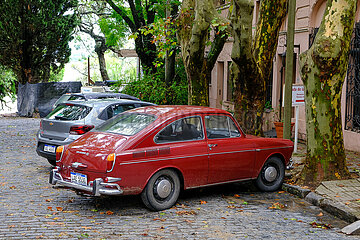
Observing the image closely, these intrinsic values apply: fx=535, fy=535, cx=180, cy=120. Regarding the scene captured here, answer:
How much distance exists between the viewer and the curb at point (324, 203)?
8.19 meters

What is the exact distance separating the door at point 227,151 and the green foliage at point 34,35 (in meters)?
25.5

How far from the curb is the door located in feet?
3.22

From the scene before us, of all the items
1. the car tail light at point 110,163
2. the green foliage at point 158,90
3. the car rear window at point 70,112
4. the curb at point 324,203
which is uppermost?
the green foliage at point 158,90

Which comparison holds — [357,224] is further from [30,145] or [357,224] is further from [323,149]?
[30,145]

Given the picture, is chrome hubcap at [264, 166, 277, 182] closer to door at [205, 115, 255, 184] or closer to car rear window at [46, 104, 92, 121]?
door at [205, 115, 255, 184]

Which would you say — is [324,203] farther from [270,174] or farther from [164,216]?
[164,216]

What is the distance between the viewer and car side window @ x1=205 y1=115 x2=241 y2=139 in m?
9.26

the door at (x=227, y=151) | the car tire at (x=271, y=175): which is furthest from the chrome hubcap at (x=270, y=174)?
the door at (x=227, y=151)

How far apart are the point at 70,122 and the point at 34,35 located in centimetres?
2352

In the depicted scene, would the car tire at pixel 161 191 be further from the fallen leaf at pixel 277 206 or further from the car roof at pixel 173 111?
the fallen leaf at pixel 277 206

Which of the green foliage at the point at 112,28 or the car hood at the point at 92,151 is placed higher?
the green foliage at the point at 112,28

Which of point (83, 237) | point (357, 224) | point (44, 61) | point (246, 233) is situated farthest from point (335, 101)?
point (44, 61)

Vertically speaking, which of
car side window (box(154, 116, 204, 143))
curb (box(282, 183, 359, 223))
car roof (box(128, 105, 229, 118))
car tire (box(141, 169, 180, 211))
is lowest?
curb (box(282, 183, 359, 223))

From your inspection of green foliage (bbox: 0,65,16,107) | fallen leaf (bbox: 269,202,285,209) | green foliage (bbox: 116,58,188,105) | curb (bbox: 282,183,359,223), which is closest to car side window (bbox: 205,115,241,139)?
fallen leaf (bbox: 269,202,285,209)
